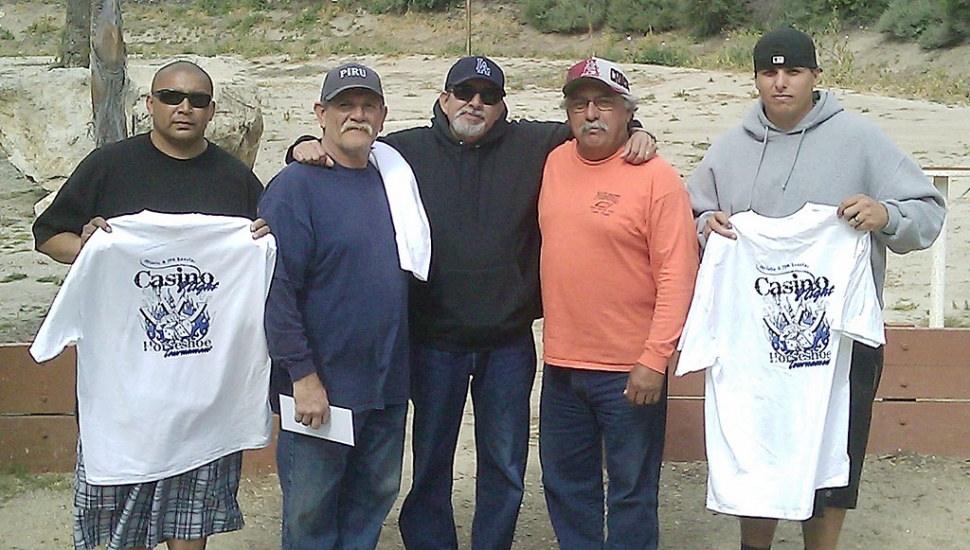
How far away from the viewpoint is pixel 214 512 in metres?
3.86

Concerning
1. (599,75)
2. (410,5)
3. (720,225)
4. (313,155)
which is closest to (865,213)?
(720,225)

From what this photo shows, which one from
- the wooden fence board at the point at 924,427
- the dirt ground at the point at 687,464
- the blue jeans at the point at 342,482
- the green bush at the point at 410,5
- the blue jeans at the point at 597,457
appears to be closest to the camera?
the blue jeans at the point at 342,482

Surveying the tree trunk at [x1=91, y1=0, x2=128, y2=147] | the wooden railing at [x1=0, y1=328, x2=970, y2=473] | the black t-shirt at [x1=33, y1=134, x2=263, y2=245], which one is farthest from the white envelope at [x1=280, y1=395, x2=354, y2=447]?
the tree trunk at [x1=91, y1=0, x2=128, y2=147]

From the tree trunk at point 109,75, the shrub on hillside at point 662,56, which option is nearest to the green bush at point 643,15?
the shrub on hillside at point 662,56

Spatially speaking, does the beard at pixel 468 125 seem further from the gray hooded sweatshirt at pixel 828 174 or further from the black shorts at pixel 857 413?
the black shorts at pixel 857 413

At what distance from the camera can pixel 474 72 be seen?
12.8ft

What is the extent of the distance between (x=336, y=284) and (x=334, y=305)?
65 millimetres

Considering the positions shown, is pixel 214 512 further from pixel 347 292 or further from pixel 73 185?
pixel 73 185

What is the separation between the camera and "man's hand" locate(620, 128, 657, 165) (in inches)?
149

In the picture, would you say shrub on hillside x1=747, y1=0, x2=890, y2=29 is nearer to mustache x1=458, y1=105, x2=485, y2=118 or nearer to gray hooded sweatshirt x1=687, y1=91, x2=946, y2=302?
gray hooded sweatshirt x1=687, y1=91, x2=946, y2=302

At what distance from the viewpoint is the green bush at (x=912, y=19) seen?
29.7 metres

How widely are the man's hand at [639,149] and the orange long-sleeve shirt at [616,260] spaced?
0.03 meters

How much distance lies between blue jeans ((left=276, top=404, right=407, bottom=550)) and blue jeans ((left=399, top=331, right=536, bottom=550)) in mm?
264

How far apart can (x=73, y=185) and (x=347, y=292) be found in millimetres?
902
